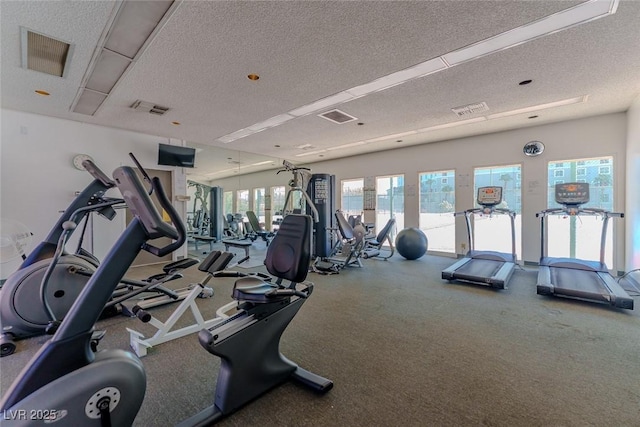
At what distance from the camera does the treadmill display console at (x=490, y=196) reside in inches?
192

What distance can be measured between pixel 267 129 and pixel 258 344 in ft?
14.7

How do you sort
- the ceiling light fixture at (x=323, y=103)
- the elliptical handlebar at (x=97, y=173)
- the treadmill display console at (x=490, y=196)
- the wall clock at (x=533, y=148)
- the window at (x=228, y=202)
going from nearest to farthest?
the elliptical handlebar at (x=97, y=173) → the ceiling light fixture at (x=323, y=103) → the treadmill display console at (x=490, y=196) → the wall clock at (x=533, y=148) → the window at (x=228, y=202)

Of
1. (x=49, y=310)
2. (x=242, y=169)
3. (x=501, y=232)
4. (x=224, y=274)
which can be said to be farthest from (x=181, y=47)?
(x=501, y=232)

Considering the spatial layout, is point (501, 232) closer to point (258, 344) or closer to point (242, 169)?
point (258, 344)

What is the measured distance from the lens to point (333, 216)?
6.07 m

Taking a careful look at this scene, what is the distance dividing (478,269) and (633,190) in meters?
2.48

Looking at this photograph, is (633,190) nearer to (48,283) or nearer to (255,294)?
(255,294)

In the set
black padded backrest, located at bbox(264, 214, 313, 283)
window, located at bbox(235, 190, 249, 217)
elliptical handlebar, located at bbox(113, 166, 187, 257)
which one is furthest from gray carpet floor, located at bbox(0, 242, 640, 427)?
window, located at bbox(235, 190, 249, 217)

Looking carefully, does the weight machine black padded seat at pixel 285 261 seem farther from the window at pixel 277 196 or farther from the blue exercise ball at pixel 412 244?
the window at pixel 277 196

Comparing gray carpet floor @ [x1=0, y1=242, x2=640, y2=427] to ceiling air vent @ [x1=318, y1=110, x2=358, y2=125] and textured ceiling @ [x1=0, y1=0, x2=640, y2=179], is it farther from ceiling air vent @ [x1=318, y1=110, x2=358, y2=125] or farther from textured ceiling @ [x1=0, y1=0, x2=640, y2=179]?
Answer: ceiling air vent @ [x1=318, y1=110, x2=358, y2=125]

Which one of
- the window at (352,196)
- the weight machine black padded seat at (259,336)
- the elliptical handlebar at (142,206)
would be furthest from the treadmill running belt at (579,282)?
the window at (352,196)

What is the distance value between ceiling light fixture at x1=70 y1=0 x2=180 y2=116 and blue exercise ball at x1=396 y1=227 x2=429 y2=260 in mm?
5578

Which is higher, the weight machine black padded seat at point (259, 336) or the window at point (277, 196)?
the window at point (277, 196)

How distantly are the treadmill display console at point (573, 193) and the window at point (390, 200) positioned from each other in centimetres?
343
